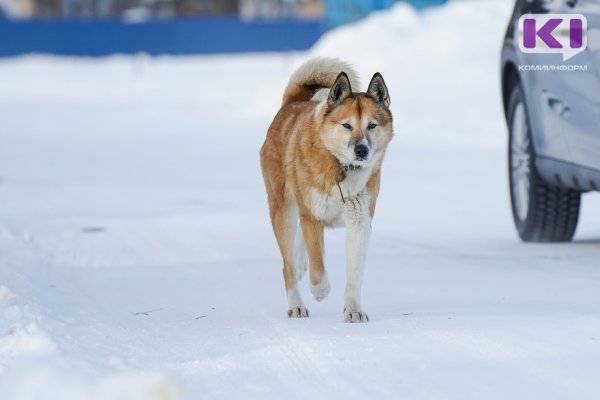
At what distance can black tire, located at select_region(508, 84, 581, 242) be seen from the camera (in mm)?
9094

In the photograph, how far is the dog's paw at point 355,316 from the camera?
6.20 meters

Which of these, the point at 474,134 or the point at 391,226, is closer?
the point at 391,226

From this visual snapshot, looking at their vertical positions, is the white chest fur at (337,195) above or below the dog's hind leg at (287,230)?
above

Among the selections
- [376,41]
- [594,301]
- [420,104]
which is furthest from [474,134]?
[594,301]

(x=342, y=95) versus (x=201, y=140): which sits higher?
(x=342, y=95)

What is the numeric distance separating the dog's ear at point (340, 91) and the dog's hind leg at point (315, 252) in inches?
22.9

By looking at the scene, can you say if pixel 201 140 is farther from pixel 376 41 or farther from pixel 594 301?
pixel 594 301

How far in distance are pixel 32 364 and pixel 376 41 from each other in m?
19.6

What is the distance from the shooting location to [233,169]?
608 inches

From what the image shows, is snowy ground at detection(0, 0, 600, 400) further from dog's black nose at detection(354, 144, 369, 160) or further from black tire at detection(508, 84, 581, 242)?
dog's black nose at detection(354, 144, 369, 160)

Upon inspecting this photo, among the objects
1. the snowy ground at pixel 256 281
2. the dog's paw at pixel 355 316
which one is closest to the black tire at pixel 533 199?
the snowy ground at pixel 256 281

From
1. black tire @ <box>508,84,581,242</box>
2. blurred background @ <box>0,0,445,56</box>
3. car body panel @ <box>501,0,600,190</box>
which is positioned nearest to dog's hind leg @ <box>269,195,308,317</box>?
car body panel @ <box>501,0,600,190</box>
